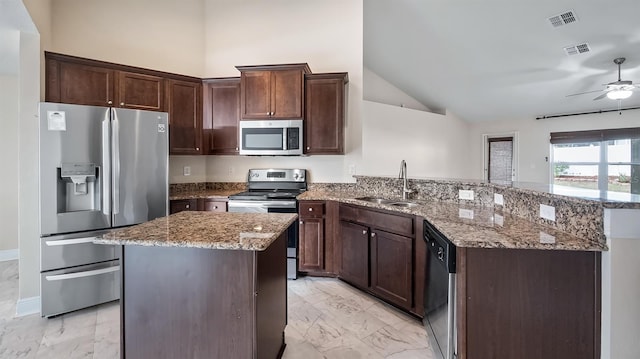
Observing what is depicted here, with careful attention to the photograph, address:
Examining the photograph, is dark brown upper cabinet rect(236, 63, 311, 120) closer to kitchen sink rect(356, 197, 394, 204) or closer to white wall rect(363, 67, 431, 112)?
kitchen sink rect(356, 197, 394, 204)

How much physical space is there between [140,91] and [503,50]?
16.7ft

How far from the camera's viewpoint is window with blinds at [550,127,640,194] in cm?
622

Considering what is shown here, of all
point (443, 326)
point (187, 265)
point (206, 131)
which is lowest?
point (443, 326)

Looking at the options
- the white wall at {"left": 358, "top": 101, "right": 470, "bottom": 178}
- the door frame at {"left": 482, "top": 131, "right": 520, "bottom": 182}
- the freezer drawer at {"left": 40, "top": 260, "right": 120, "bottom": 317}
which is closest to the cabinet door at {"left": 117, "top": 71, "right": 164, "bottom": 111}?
the freezer drawer at {"left": 40, "top": 260, "right": 120, "bottom": 317}

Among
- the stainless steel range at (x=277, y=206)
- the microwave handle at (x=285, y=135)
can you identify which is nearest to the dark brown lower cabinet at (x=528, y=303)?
the stainless steel range at (x=277, y=206)

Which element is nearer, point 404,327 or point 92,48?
point 404,327

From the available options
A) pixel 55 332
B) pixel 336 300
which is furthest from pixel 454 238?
pixel 55 332

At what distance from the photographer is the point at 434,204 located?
2.56m

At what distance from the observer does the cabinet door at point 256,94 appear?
11.4ft

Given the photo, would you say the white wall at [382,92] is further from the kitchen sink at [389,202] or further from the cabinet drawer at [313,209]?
the cabinet drawer at [313,209]

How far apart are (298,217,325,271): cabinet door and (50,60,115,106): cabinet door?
237cm

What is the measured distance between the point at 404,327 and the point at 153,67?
392 cm

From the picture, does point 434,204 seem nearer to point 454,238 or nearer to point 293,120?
point 454,238

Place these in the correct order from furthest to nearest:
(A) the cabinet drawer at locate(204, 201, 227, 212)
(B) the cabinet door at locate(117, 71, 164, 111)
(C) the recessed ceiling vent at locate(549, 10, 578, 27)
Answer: (C) the recessed ceiling vent at locate(549, 10, 578, 27), (A) the cabinet drawer at locate(204, 201, 227, 212), (B) the cabinet door at locate(117, 71, 164, 111)
